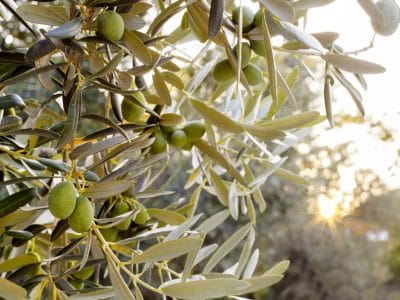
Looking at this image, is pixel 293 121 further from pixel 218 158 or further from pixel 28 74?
pixel 28 74

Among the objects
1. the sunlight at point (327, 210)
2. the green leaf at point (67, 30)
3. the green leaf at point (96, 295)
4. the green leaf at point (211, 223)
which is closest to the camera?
the green leaf at point (67, 30)

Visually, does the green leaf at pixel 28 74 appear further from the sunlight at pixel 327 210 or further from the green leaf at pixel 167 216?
the sunlight at pixel 327 210

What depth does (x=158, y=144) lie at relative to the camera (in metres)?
0.49

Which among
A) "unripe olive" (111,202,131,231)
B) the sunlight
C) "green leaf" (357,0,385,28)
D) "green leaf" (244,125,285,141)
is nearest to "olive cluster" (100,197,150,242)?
"unripe olive" (111,202,131,231)

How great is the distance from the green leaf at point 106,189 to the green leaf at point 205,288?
0.08 meters

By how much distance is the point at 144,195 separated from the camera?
52 cm

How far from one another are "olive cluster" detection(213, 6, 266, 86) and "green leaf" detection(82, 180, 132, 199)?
0.40ft

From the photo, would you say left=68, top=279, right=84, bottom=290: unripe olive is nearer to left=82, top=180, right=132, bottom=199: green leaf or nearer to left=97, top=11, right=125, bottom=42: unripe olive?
left=82, top=180, right=132, bottom=199: green leaf

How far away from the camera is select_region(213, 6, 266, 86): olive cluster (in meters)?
0.45

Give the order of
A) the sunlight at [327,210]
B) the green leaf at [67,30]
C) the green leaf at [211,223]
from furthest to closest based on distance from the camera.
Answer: the sunlight at [327,210], the green leaf at [211,223], the green leaf at [67,30]

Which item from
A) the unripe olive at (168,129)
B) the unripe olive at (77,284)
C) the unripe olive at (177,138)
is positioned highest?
the unripe olive at (168,129)

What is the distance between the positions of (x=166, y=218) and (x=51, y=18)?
205 millimetres

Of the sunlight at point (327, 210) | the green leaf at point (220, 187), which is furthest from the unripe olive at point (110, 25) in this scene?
the sunlight at point (327, 210)

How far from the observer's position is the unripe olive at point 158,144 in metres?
0.49
